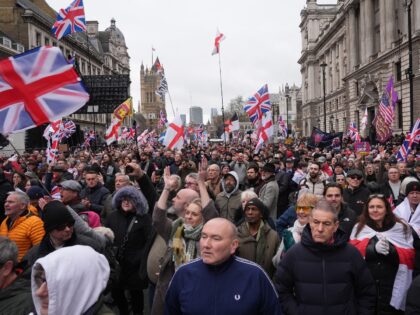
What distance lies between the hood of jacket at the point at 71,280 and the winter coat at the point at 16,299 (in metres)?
0.17

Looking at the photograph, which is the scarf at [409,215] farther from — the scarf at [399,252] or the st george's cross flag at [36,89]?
the st george's cross flag at [36,89]

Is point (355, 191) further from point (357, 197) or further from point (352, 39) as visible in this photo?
point (352, 39)

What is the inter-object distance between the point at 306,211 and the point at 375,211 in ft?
2.19

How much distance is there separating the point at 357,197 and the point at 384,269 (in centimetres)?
289

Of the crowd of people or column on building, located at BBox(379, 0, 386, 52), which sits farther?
column on building, located at BBox(379, 0, 386, 52)

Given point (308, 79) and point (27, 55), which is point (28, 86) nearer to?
point (27, 55)

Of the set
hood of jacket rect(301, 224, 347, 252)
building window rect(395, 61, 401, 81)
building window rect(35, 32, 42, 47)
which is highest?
building window rect(35, 32, 42, 47)

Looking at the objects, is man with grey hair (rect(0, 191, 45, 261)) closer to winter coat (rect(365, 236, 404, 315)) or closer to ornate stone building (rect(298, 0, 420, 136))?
winter coat (rect(365, 236, 404, 315))

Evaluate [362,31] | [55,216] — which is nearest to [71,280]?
[55,216]

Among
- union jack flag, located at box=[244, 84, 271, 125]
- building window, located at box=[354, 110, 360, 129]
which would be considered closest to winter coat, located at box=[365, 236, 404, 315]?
union jack flag, located at box=[244, 84, 271, 125]

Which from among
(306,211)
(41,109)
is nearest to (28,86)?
(41,109)

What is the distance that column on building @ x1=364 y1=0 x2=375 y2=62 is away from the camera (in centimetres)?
4666

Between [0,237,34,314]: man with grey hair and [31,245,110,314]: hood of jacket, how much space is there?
7.6 inches

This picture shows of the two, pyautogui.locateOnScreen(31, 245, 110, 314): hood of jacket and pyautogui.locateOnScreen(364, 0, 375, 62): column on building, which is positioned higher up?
pyautogui.locateOnScreen(364, 0, 375, 62): column on building
